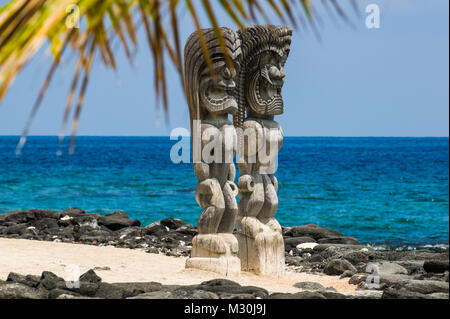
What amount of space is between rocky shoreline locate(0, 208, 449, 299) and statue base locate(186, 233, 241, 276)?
79 cm

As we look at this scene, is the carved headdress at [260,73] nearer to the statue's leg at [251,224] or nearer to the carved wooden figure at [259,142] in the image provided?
the carved wooden figure at [259,142]

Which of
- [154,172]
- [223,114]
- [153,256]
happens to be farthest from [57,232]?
[154,172]

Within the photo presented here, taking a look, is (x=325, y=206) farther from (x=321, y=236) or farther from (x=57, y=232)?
(x=57, y=232)

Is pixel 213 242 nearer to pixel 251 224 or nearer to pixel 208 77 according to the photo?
pixel 251 224

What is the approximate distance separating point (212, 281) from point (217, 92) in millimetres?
2125

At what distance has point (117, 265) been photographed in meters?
8.41

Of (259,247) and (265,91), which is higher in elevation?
(265,91)

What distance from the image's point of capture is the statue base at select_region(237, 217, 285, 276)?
7797mm

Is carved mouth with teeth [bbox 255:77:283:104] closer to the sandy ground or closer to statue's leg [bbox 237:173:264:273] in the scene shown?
statue's leg [bbox 237:173:264:273]

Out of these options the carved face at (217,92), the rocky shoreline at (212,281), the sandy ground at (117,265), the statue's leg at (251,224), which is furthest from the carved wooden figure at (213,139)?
the rocky shoreline at (212,281)

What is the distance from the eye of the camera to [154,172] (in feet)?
125

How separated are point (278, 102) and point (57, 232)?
5.63 meters

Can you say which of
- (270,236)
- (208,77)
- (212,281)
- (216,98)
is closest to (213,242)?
(270,236)
